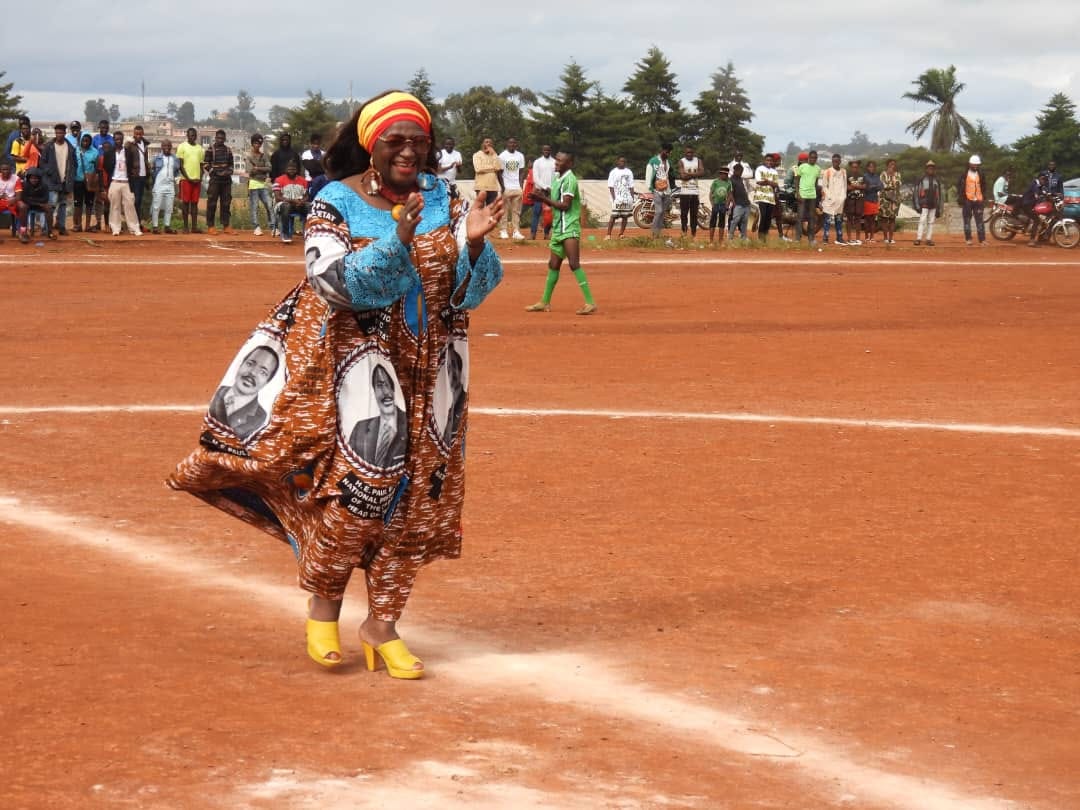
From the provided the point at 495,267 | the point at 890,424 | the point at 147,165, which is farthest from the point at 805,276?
the point at 495,267

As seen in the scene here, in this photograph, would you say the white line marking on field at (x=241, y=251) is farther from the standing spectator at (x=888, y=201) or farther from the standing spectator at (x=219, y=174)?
the standing spectator at (x=888, y=201)

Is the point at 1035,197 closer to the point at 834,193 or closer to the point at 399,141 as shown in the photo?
the point at 834,193

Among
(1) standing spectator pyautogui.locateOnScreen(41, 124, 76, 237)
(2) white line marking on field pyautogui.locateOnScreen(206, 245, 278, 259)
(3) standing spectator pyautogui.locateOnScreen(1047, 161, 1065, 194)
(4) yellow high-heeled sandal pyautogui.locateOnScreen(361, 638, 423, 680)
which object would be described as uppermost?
(3) standing spectator pyautogui.locateOnScreen(1047, 161, 1065, 194)

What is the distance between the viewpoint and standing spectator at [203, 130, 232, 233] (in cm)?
2847

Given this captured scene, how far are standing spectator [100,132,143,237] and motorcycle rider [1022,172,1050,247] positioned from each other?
18.7m

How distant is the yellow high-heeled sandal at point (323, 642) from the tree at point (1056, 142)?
5976 cm

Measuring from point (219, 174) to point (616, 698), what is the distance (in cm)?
2521

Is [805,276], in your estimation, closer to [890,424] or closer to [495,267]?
[890,424]

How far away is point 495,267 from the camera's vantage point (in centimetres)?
528

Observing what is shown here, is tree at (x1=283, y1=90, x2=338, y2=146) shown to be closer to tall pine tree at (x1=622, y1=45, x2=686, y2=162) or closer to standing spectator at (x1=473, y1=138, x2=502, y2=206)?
tall pine tree at (x1=622, y1=45, x2=686, y2=162)

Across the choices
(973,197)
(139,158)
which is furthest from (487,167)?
(973,197)

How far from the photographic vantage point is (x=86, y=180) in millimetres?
27797

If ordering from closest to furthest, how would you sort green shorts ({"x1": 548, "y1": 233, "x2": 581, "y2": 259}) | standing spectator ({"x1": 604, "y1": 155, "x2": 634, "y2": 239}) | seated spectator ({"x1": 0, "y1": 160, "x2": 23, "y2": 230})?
green shorts ({"x1": 548, "y1": 233, "x2": 581, "y2": 259}) → seated spectator ({"x1": 0, "y1": 160, "x2": 23, "y2": 230}) → standing spectator ({"x1": 604, "y1": 155, "x2": 634, "y2": 239})

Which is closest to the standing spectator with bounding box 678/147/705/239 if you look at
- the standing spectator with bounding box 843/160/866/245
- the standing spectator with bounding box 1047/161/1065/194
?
the standing spectator with bounding box 843/160/866/245
